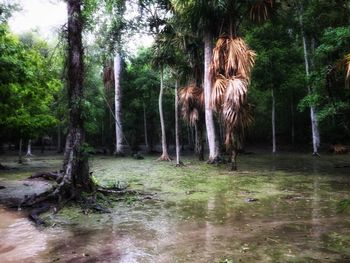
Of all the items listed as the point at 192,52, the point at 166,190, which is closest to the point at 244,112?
the point at 166,190

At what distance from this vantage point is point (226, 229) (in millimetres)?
Answer: 6367

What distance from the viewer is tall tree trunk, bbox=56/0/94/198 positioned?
8953mm

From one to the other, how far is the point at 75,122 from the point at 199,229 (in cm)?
435

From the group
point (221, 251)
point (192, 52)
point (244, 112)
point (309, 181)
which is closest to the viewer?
point (221, 251)

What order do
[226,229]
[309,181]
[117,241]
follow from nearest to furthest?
[117,241] < [226,229] < [309,181]

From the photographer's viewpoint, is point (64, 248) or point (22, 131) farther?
point (22, 131)

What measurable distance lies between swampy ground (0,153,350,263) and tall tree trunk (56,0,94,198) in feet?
2.57

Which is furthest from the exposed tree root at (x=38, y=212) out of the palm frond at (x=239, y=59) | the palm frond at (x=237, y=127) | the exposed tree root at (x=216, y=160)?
the exposed tree root at (x=216, y=160)

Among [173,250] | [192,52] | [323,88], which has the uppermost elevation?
[192,52]

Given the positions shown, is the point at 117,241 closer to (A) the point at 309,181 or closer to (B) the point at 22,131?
(A) the point at 309,181

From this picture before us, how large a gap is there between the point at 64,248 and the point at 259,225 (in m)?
3.14

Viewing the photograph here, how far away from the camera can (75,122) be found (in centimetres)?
927

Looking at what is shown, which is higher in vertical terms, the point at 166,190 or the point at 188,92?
the point at 188,92

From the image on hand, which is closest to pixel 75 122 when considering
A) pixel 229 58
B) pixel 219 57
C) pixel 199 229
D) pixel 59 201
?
pixel 59 201
